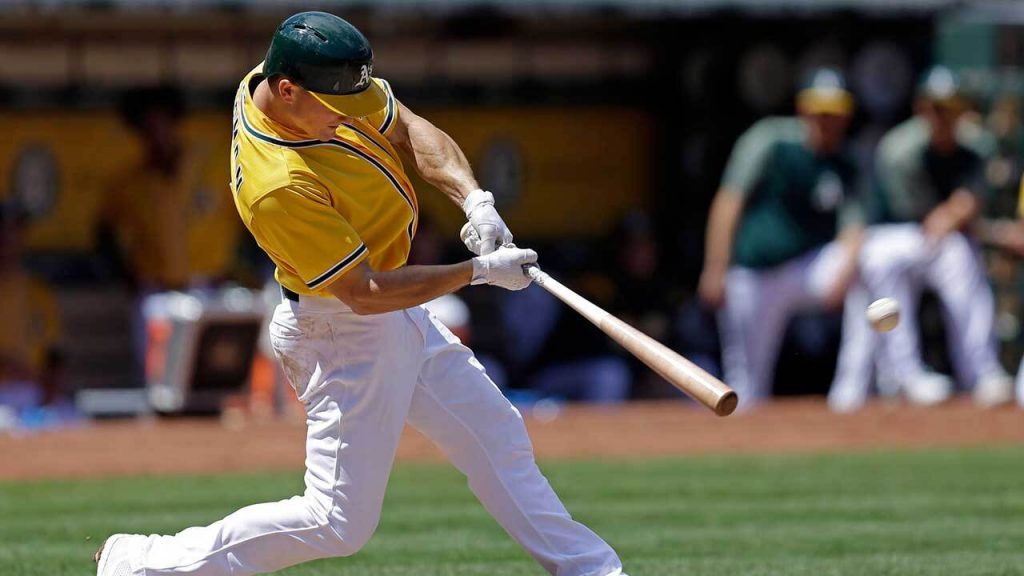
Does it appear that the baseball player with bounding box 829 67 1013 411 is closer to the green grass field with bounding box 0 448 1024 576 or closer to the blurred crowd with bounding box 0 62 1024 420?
the blurred crowd with bounding box 0 62 1024 420

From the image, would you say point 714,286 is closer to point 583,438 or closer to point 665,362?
point 583,438

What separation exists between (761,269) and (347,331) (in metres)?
6.02

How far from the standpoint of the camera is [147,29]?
11617 millimetres

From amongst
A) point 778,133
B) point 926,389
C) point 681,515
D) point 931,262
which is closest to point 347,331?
point 681,515

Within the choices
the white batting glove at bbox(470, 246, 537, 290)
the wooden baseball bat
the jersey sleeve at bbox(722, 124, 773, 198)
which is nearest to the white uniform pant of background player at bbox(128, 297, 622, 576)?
the white batting glove at bbox(470, 246, 537, 290)

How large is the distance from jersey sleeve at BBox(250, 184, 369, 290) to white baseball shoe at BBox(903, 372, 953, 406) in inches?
248

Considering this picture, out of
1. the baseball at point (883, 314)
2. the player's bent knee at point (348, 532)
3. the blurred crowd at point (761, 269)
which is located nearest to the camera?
the player's bent knee at point (348, 532)

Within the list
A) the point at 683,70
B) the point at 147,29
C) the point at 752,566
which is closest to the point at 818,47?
the point at 683,70

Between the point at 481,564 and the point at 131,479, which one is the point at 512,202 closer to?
the point at 131,479

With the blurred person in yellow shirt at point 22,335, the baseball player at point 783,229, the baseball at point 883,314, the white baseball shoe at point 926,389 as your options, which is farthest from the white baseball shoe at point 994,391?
the blurred person in yellow shirt at point 22,335

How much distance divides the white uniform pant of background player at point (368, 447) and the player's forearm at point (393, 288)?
14 centimetres

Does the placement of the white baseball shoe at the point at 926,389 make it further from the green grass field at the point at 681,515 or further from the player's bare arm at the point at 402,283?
the player's bare arm at the point at 402,283

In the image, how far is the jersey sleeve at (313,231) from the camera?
4.16 meters

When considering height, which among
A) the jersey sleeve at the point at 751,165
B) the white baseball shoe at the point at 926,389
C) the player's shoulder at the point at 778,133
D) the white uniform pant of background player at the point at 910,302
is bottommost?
the white baseball shoe at the point at 926,389
